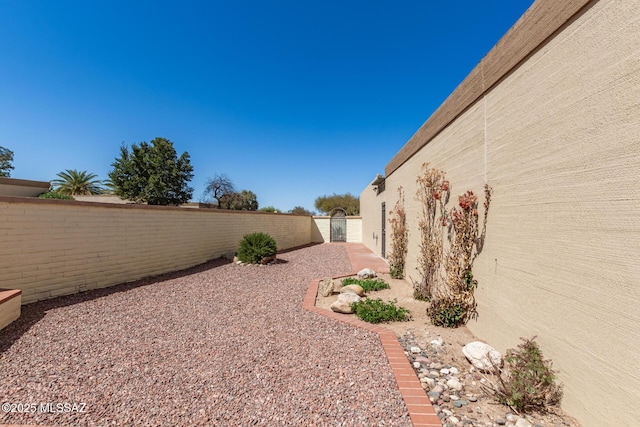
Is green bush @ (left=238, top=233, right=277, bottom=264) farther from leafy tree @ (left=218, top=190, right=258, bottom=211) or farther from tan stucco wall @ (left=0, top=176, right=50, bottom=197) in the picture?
leafy tree @ (left=218, top=190, right=258, bottom=211)

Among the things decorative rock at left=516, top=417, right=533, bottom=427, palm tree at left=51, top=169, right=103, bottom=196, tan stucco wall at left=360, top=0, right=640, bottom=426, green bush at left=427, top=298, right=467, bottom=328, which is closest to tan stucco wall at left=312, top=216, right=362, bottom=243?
green bush at left=427, top=298, right=467, bottom=328

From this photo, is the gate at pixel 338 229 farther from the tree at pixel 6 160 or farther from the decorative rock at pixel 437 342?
the tree at pixel 6 160

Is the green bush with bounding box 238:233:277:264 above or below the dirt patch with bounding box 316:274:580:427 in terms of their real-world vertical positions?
above

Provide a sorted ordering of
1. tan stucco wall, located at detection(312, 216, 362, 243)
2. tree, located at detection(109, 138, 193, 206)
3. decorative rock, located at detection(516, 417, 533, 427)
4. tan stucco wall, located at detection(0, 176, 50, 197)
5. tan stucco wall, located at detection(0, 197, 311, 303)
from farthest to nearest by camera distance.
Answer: tree, located at detection(109, 138, 193, 206) < tan stucco wall, located at detection(312, 216, 362, 243) < tan stucco wall, located at detection(0, 176, 50, 197) < tan stucco wall, located at detection(0, 197, 311, 303) < decorative rock, located at detection(516, 417, 533, 427)

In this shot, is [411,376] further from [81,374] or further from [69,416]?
[81,374]

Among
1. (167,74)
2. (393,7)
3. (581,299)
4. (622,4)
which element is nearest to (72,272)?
(581,299)

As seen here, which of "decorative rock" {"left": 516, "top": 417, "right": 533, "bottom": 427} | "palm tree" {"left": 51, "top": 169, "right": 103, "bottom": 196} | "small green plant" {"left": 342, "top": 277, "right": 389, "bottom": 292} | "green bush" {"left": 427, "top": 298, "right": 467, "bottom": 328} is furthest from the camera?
"palm tree" {"left": 51, "top": 169, "right": 103, "bottom": 196}

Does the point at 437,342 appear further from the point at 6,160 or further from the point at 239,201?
the point at 6,160

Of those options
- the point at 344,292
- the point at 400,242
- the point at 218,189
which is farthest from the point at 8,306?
the point at 218,189

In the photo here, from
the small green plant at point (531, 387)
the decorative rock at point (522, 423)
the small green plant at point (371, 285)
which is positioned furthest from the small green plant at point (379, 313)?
the decorative rock at point (522, 423)

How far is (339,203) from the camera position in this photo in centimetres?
3841

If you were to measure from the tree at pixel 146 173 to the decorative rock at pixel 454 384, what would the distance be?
27.7m

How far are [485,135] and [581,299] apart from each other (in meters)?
2.11

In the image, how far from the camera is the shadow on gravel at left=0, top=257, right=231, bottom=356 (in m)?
3.05
